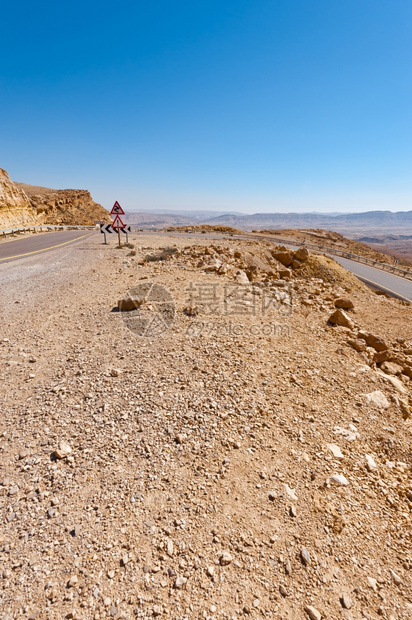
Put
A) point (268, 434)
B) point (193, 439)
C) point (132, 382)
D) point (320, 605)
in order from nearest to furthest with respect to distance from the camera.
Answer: point (320, 605) → point (193, 439) → point (268, 434) → point (132, 382)

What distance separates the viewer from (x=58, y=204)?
46.3 metres

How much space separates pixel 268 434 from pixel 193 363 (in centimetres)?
170

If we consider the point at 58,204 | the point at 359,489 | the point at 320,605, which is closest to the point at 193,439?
the point at 320,605

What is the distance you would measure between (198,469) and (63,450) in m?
1.59

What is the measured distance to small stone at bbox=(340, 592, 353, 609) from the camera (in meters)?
2.30

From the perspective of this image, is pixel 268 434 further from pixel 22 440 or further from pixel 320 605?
pixel 22 440

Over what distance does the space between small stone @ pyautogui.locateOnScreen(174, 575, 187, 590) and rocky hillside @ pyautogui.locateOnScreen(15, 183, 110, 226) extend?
1794 inches

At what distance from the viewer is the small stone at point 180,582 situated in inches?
87.9

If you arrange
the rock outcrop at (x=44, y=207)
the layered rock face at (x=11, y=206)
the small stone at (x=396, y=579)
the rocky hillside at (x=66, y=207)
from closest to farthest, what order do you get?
the small stone at (x=396, y=579)
the layered rock face at (x=11, y=206)
the rock outcrop at (x=44, y=207)
the rocky hillside at (x=66, y=207)

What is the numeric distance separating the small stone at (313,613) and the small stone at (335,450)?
1646 mm

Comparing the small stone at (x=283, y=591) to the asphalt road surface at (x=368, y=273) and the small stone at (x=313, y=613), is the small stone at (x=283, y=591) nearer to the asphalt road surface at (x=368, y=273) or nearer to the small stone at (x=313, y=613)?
the small stone at (x=313, y=613)

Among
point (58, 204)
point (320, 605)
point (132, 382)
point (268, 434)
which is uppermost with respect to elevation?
point (58, 204)

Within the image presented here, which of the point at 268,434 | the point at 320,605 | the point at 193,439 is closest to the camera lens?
the point at 320,605

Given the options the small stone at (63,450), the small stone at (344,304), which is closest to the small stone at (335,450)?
the small stone at (63,450)
